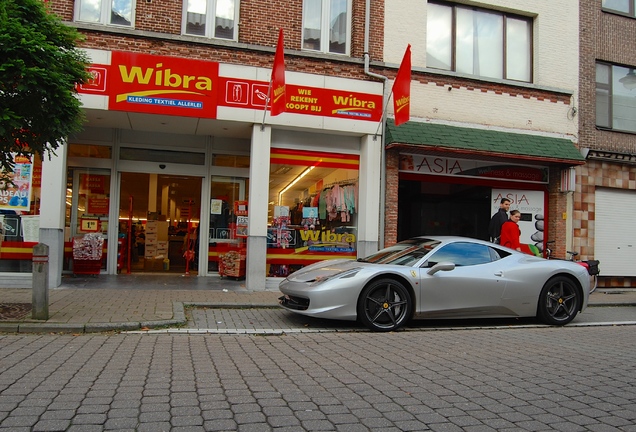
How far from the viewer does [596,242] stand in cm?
1411

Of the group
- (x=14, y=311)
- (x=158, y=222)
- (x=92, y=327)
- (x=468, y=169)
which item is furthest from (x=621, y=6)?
(x=14, y=311)

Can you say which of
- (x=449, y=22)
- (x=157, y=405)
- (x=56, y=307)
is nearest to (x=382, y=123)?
(x=449, y=22)

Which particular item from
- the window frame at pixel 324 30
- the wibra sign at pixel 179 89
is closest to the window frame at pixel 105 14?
the wibra sign at pixel 179 89

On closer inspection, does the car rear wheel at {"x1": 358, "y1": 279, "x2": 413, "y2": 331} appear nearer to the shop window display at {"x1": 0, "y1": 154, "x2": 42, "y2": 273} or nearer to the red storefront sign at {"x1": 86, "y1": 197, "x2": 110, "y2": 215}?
the shop window display at {"x1": 0, "y1": 154, "x2": 42, "y2": 273}

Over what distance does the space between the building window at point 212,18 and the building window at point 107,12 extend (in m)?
1.20

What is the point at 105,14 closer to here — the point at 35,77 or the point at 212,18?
the point at 212,18

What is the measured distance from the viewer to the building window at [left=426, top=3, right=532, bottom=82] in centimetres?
1323

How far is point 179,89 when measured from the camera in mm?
10758

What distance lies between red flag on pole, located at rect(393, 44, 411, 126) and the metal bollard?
7308 mm

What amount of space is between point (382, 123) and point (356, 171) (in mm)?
1289

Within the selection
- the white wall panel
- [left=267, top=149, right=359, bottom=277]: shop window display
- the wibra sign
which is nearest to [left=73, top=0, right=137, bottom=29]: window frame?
the wibra sign

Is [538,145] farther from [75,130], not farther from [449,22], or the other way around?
[75,130]

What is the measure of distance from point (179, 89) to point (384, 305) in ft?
21.3

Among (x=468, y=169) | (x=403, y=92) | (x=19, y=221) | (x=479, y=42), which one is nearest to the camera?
(x=19, y=221)
